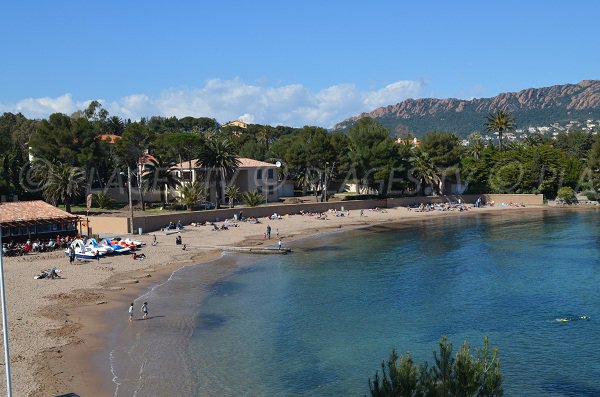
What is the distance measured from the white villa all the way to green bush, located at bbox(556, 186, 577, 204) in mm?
43026

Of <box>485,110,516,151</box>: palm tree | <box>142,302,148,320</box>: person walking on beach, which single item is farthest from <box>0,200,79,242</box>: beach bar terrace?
<box>485,110,516,151</box>: palm tree

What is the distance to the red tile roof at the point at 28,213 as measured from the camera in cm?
4750

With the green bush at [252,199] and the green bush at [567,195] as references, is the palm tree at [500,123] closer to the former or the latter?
the green bush at [567,195]

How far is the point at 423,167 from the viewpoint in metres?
92.6

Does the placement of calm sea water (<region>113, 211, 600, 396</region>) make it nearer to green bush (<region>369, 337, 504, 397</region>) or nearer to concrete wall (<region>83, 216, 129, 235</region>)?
green bush (<region>369, 337, 504, 397</region>)

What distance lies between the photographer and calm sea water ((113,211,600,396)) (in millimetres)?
23500

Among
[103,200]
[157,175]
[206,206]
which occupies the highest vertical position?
[157,175]

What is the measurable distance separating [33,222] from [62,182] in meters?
14.8

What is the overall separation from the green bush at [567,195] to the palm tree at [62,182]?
69.8 m

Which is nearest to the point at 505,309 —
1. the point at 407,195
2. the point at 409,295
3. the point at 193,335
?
the point at 409,295

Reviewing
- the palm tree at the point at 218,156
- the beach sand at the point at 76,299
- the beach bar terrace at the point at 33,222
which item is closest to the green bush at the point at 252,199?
the palm tree at the point at 218,156

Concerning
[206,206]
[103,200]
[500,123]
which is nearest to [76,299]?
[103,200]

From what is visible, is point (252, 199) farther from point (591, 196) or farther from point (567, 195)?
point (591, 196)

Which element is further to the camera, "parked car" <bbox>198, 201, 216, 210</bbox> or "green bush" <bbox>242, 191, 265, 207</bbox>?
"green bush" <bbox>242, 191, 265, 207</bbox>
